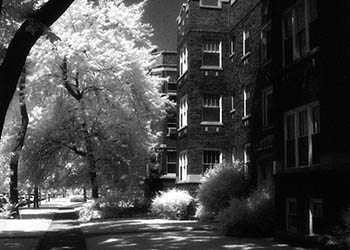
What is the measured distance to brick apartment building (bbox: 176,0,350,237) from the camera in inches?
570

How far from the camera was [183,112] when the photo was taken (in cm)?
3061

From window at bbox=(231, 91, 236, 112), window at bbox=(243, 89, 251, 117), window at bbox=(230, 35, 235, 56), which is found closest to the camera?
window at bbox=(243, 89, 251, 117)

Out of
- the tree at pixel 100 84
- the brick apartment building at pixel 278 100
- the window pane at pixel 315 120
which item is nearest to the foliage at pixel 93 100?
the tree at pixel 100 84

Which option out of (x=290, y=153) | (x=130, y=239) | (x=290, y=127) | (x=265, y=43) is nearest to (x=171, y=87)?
(x=265, y=43)

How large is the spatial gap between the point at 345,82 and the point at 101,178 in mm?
20664

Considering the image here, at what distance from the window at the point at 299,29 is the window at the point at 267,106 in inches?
194

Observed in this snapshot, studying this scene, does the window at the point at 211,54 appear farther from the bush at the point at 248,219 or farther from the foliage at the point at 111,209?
the bush at the point at 248,219

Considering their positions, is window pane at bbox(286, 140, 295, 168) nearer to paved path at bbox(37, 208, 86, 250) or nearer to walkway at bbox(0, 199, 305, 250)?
walkway at bbox(0, 199, 305, 250)

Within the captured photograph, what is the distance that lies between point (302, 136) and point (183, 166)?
47.3 ft

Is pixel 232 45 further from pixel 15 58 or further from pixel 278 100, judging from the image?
pixel 15 58

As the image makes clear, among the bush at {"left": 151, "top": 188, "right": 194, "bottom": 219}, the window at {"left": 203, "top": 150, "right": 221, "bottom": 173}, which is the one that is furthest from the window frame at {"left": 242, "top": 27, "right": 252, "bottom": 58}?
the bush at {"left": 151, "top": 188, "right": 194, "bottom": 219}

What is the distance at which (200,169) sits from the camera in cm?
2872

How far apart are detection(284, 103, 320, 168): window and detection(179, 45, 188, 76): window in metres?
13.4

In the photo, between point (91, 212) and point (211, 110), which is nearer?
point (91, 212)
